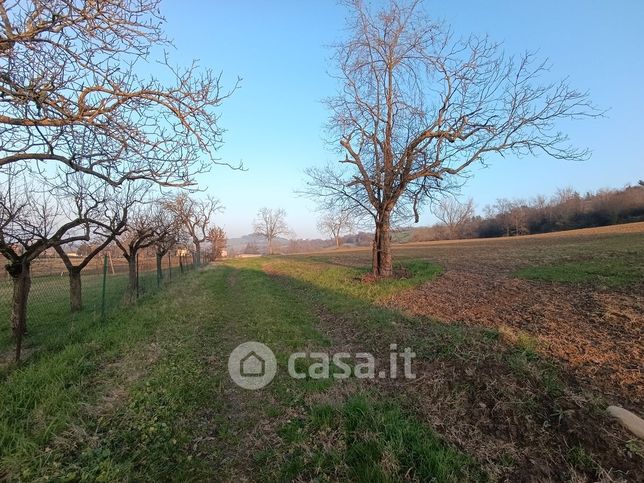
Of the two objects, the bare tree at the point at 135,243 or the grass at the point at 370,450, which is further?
the bare tree at the point at 135,243

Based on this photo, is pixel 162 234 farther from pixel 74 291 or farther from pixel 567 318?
pixel 567 318

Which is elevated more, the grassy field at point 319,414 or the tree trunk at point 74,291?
the tree trunk at point 74,291

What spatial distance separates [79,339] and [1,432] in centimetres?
381

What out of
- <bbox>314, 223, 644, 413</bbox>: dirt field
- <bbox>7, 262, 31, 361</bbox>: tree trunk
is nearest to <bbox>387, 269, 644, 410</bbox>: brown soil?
<bbox>314, 223, 644, 413</bbox>: dirt field

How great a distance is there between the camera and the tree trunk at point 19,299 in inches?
257

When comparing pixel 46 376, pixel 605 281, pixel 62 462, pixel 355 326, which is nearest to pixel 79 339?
pixel 46 376

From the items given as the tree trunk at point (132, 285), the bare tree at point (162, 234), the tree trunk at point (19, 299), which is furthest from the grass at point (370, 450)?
the bare tree at point (162, 234)

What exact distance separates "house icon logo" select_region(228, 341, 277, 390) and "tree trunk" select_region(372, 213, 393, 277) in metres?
8.15

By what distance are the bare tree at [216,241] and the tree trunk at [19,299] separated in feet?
159

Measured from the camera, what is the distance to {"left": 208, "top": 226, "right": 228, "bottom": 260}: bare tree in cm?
5781

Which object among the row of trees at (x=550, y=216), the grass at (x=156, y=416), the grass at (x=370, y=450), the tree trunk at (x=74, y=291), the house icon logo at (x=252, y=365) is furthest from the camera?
the row of trees at (x=550, y=216)

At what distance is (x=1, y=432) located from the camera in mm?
3295

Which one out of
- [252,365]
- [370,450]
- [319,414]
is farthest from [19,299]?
[370,450]

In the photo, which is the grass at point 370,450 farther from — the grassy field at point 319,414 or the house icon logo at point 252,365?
the house icon logo at point 252,365
